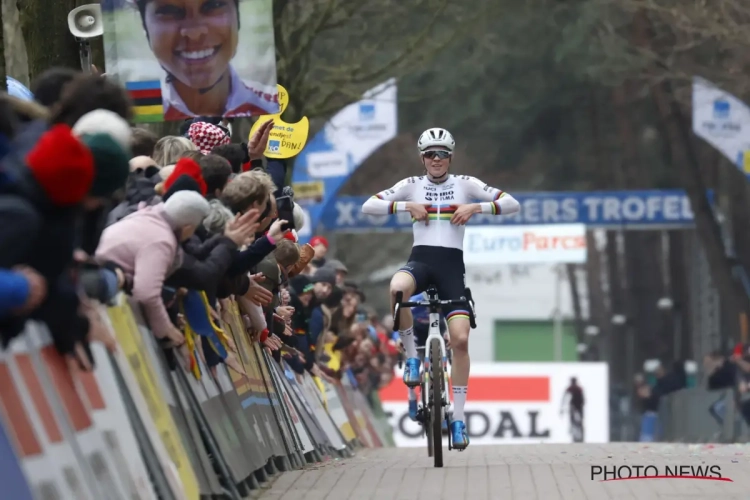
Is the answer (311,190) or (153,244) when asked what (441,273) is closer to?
(153,244)

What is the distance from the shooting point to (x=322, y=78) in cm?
2600

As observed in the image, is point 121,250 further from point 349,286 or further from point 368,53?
point 368,53

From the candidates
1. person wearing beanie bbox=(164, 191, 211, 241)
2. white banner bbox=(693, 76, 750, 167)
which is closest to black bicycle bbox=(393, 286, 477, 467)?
person wearing beanie bbox=(164, 191, 211, 241)

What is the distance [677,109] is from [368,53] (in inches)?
532

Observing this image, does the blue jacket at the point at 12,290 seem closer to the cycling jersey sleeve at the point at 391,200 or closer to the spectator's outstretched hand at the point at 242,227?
the spectator's outstretched hand at the point at 242,227

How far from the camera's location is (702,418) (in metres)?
32.2

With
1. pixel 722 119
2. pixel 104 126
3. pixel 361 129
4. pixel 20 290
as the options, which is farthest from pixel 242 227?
pixel 722 119

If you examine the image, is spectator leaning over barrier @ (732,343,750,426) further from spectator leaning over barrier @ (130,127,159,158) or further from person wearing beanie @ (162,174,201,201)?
person wearing beanie @ (162,174,201,201)

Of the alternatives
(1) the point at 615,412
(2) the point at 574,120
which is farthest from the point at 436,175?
(1) the point at 615,412

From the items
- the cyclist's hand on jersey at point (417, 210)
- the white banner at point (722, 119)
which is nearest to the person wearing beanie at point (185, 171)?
the cyclist's hand on jersey at point (417, 210)

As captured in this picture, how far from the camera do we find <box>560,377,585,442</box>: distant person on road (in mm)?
34375

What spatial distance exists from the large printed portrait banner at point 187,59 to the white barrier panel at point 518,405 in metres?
20.1

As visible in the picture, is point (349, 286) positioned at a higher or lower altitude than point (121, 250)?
lower

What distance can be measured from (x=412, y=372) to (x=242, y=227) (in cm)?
371
